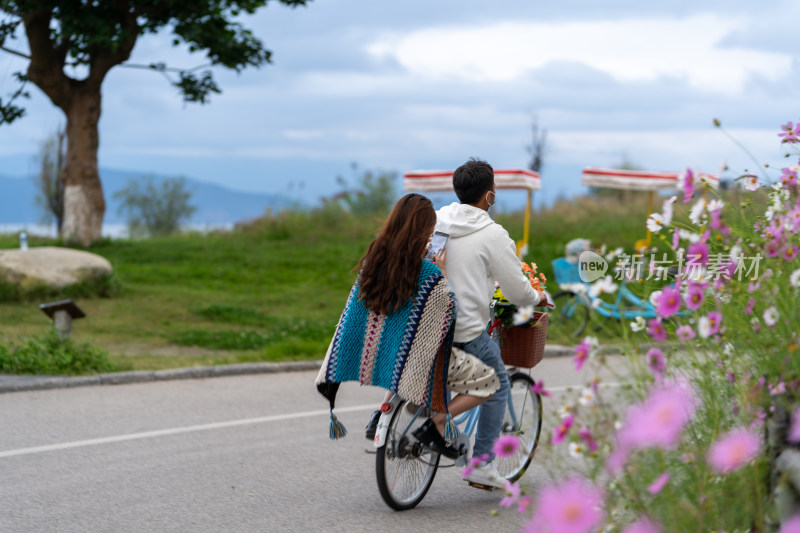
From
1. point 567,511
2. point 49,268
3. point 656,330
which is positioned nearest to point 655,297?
point 656,330

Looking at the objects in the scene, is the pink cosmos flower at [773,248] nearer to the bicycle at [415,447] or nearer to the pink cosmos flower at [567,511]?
the bicycle at [415,447]

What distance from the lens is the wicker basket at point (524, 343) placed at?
6113 millimetres

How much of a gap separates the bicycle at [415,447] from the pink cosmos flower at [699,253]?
1.74m

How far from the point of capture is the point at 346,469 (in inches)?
272

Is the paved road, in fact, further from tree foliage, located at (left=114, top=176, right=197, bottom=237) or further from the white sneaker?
tree foliage, located at (left=114, top=176, right=197, bottom=237)

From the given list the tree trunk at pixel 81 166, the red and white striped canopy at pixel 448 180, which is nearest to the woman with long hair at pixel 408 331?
the red and white striped canopy at pixel 448 180

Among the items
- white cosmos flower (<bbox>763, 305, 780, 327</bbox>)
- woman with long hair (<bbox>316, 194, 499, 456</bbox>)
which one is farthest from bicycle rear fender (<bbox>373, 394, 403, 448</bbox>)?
white cosmos flower (<bbox>763, 305, 780, 327</bbox>)

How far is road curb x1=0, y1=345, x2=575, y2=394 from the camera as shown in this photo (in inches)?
385

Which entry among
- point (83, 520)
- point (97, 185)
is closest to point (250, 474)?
point (83, 520)

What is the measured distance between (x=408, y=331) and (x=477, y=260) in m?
0.57

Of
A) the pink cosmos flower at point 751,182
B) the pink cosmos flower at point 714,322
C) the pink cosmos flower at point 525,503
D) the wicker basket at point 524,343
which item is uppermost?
the pink cosmos flower at point 751,182

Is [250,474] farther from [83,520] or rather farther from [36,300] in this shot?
[36,300]

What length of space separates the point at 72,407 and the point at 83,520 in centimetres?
355

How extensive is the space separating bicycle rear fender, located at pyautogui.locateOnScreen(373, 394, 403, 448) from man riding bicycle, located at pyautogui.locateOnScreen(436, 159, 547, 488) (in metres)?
0.50
